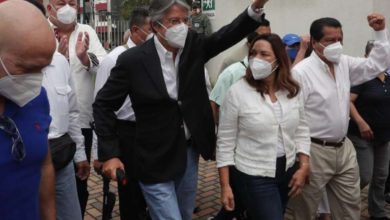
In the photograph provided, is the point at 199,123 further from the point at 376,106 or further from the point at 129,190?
the point at 376,106

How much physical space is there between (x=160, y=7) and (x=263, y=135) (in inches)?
39.5

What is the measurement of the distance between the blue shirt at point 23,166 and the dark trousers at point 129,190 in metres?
1.17

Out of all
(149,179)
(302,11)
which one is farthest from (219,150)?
(302,11)

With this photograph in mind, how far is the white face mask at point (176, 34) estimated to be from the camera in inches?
104

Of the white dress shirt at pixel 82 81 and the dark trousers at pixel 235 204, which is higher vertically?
the white dress shirt at pixel 82 81

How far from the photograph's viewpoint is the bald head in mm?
1508

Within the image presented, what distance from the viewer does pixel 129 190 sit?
3436mm

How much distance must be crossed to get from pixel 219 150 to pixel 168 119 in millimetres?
435

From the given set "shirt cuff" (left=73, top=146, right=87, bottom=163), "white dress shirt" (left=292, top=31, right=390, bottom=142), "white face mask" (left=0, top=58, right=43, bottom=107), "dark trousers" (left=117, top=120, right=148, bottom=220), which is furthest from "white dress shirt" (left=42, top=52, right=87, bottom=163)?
"white dress shirt" (left=292, top=31, right=390, bottom=142)

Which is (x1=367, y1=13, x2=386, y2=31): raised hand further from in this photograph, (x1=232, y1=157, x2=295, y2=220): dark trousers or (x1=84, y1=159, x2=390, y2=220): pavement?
(x1=84, y1=159, x2=390, y2=220): pavement

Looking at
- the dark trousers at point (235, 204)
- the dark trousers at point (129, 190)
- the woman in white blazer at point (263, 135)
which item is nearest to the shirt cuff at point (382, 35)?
the woman in white blazer at point (263, 135)

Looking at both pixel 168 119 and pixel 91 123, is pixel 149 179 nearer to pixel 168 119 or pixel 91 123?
pixel 168 119

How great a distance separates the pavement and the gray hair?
2451 millimetres

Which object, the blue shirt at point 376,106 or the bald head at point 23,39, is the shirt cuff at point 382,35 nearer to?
the blue shirt at point 376,106
